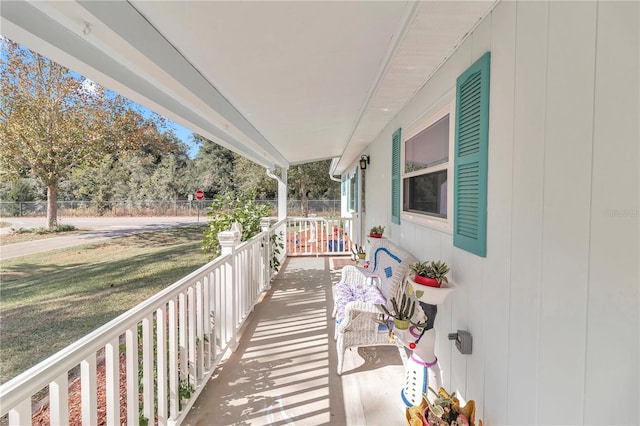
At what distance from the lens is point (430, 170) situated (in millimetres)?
2420

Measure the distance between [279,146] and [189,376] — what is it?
13.9 feet

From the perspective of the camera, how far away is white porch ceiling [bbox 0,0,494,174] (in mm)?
1313

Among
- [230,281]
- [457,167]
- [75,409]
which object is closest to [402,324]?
[457,167]

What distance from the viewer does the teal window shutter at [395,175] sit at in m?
3.29

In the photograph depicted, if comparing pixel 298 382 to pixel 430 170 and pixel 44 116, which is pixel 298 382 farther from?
pixel 44 116

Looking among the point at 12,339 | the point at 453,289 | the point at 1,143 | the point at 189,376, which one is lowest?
the point at 12,339

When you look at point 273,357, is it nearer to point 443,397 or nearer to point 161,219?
point 443,397

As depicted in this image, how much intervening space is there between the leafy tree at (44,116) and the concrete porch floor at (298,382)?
15.9 feet

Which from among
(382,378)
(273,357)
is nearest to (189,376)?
(273,357)

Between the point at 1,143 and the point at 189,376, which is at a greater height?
the point at 1,143

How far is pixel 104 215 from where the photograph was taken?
15.2 meters

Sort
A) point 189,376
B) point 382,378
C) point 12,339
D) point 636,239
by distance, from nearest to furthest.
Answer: point 636,239 < point 189,376 < point 382,378 < point 12,339

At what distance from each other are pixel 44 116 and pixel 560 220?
6875 millimetres

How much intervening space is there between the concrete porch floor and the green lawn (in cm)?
226
